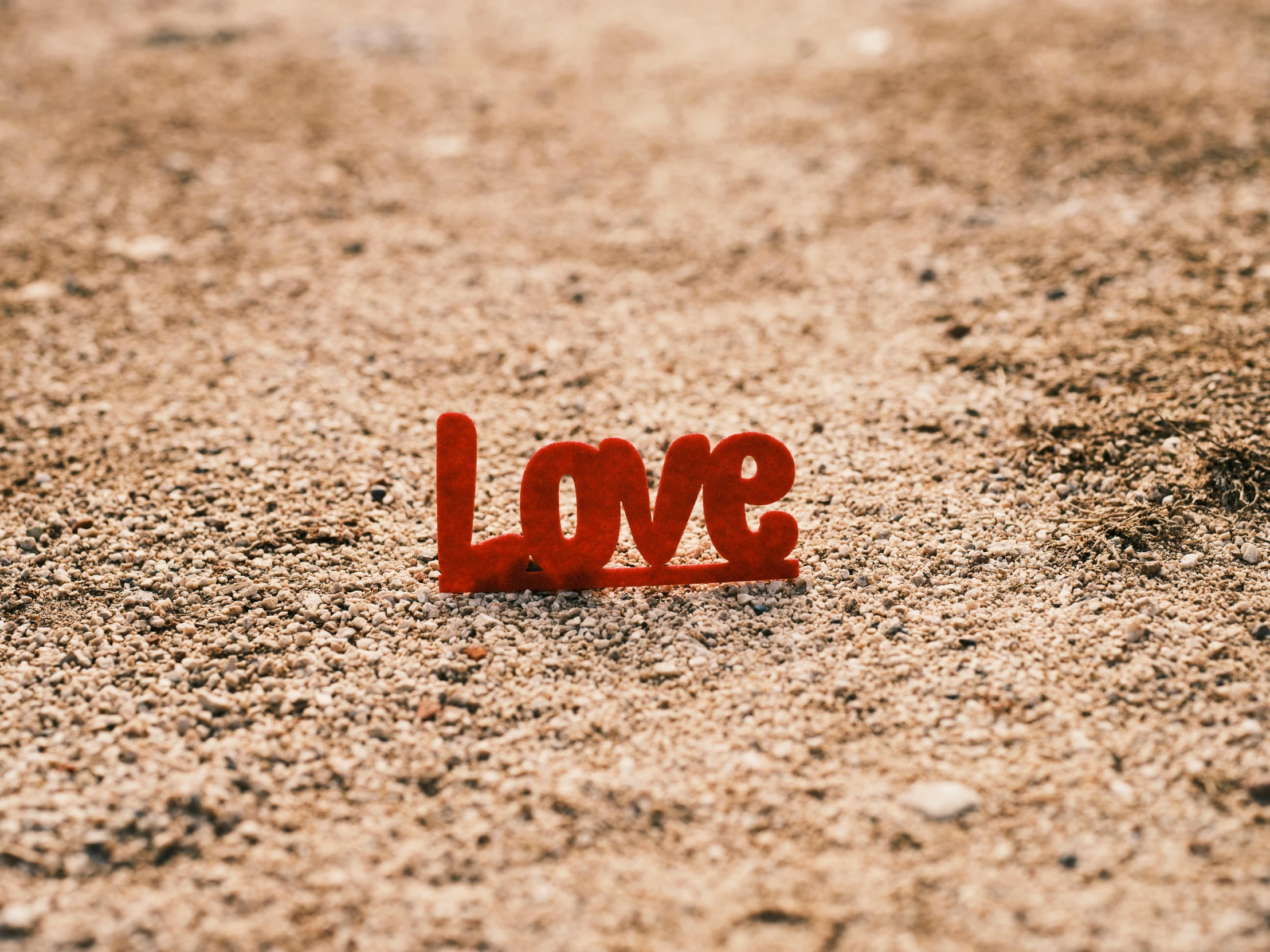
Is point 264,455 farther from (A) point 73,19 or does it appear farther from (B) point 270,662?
(A) point 73,19

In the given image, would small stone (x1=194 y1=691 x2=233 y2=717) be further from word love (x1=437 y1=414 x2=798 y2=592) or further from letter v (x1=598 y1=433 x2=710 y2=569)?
letter v (x1=598 y1=433 x2=710 y2=569)

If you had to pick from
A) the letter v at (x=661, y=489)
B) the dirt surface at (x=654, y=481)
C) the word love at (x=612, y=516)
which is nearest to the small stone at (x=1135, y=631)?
the dirt surface at (x=654, y=481)

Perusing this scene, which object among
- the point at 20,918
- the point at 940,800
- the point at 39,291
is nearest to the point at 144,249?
the point at 39,291

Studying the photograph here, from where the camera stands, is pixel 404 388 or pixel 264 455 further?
pixel 404 388

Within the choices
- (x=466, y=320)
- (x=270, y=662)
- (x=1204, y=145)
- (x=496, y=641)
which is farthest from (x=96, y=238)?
(x=1204, y=145)

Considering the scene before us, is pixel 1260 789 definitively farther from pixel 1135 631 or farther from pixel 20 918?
pixel 20 918

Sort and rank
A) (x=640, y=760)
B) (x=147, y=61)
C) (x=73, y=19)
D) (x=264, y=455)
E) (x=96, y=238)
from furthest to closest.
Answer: (x=73, y=19)
(x=147, y=61)
(x=96, y=238)
(x=264, y=455)
(x=640, y=760)

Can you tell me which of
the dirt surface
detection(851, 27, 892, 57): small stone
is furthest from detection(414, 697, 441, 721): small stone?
detection(851, 27, 892, 57): small stone

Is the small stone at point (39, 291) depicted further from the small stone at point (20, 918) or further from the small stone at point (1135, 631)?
the small stone at point (1135, 631)

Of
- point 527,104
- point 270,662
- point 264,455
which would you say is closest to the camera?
point 270,662
